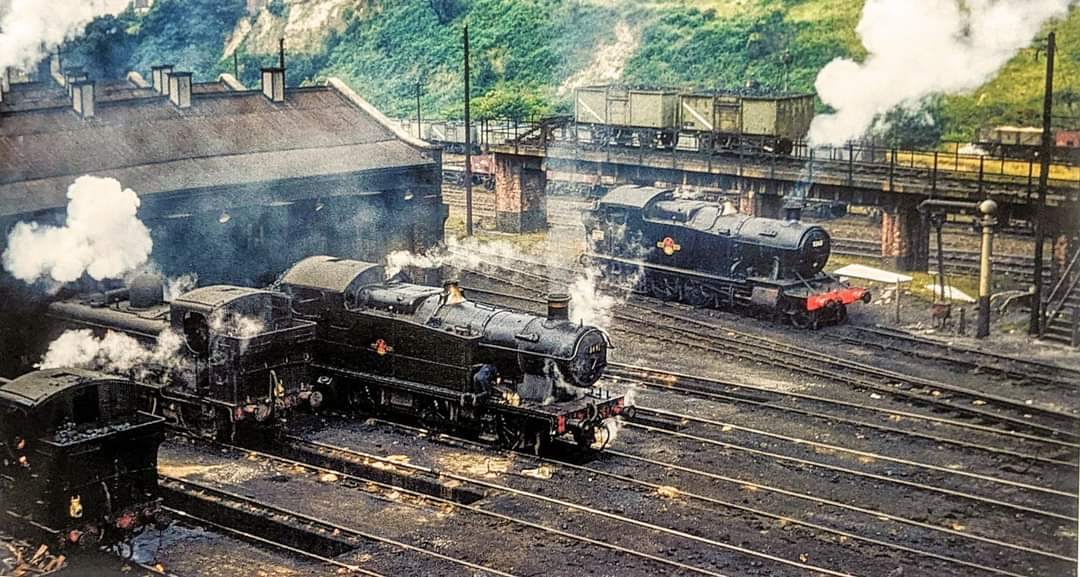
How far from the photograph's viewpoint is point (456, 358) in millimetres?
12891

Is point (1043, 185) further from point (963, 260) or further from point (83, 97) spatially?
point (83, 97)

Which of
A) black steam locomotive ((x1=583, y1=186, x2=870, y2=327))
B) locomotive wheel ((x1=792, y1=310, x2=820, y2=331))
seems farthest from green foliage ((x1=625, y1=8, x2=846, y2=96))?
locomotive wheel ((x1=792, y1=310, x2=820, y2=331))

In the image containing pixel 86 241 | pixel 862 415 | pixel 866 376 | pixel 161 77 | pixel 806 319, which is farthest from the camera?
A: pixel 161 77

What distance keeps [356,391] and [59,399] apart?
15.2 ft

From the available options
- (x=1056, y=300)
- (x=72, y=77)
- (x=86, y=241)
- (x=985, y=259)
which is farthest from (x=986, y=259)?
(x=72, y=77)

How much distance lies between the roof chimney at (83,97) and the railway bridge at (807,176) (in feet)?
30.1

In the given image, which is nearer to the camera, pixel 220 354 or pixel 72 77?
pixel 220 354

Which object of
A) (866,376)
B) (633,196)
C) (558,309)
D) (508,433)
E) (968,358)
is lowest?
(508,433)

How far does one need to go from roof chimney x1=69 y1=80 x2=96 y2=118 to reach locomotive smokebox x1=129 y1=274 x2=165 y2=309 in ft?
15.8

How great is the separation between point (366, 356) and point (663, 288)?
7519 millimetres

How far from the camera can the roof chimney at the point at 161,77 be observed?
62.6 feet

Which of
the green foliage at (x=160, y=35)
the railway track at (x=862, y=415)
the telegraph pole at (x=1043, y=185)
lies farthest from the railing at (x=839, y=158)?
the railway track at (x=862, y=415)

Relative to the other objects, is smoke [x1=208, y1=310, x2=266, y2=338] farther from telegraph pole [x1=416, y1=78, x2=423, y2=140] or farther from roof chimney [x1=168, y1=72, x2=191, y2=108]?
telegraph pole [x1=416, y1=78, x2=423, y2=140]

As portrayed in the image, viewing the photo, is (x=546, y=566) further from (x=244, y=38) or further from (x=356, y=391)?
(x=244, y=38)
